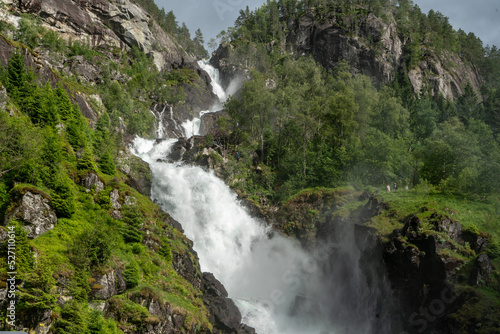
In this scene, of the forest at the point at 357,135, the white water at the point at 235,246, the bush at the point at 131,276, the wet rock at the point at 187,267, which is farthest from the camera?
the forest at the point at 357,135

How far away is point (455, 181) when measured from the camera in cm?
2747

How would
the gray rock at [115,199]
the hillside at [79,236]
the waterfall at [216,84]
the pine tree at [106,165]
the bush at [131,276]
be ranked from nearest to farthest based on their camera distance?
the hillside at [79,236], the bush at [131,276], the gray rock at [115,199], the pine tree at [106,165], the waterfall at [216,84]

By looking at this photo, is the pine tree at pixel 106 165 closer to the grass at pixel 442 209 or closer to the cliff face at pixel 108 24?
the grass at pixel 442 209

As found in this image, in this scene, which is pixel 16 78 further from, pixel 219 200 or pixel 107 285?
pixel 219 200

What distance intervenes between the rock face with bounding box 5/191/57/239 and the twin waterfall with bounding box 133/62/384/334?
18.2 m

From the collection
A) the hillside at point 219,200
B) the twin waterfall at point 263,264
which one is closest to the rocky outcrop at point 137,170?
the hillside at point 219,200

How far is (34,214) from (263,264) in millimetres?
25079

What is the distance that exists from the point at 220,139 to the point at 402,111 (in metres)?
34.6

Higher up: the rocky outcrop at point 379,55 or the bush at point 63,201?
the rocky outcrop at point 379,55

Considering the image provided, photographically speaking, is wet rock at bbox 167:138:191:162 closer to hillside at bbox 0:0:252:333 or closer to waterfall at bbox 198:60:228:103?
hillside at bbox 0:0:252:333

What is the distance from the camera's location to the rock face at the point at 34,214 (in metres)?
18.2

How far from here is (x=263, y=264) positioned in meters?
37.7

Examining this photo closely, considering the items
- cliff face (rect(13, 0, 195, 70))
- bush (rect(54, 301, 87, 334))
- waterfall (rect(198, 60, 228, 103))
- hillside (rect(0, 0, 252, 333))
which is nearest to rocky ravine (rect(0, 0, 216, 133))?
cliff face (rect(13, 0, 195, 70))

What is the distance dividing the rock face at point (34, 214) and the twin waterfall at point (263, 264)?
1824 cm
